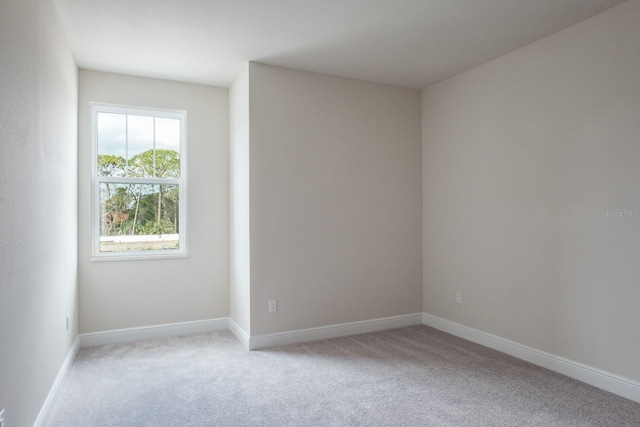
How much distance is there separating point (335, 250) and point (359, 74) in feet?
6.05

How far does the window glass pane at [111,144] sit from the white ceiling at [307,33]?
49 cm

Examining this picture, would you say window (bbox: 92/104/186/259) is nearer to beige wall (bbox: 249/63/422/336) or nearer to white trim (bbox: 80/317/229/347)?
white trim (bbox: 80/317/229/347)

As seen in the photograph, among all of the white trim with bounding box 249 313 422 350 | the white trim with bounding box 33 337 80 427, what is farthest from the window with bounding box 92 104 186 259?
the white trim with bounding box 249 313 422 350

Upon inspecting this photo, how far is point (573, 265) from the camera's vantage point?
10.2 feet

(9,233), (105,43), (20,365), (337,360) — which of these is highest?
(105,43)

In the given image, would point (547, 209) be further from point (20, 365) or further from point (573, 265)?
point (20, 365)

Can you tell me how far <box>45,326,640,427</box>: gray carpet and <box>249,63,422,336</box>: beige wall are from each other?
0.56 meters

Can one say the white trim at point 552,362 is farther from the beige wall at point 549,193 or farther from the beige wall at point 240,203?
the beige wall at point 240,203

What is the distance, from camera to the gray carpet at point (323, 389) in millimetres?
2521

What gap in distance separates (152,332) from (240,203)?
1.61 m

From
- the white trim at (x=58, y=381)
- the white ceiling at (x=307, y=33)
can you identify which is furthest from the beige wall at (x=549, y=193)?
the white trim at (x=58, y=381)

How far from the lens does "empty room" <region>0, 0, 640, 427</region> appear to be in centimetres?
260

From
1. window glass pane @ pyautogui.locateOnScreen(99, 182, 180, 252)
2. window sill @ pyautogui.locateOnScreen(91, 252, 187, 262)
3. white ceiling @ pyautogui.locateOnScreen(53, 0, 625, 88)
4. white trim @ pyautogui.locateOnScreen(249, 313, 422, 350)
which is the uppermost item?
white ceiling @ pyautogui.locateOnScreen(53, 0, 625, 88)

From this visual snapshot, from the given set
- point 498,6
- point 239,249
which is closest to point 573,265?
point 498,6
